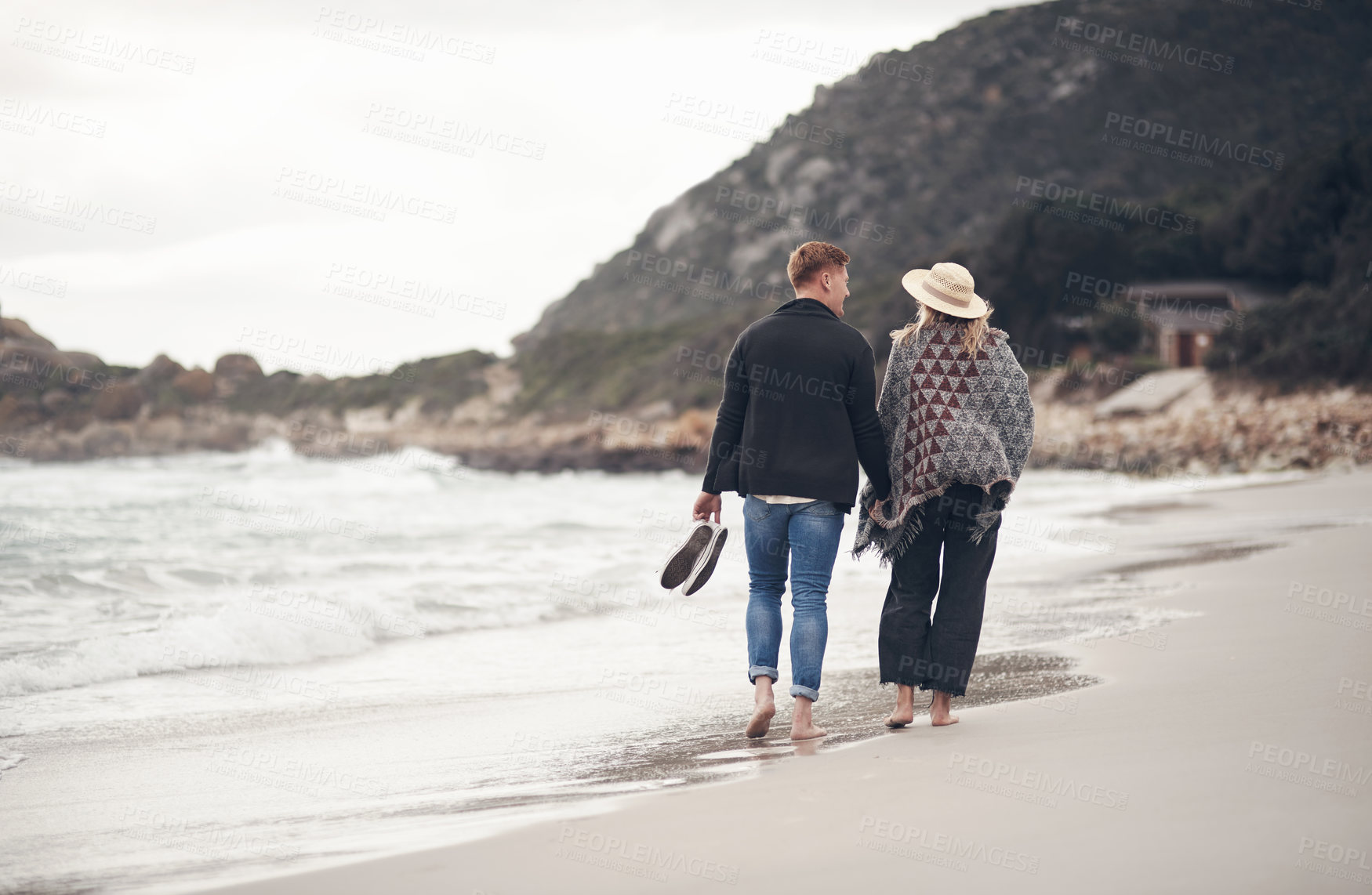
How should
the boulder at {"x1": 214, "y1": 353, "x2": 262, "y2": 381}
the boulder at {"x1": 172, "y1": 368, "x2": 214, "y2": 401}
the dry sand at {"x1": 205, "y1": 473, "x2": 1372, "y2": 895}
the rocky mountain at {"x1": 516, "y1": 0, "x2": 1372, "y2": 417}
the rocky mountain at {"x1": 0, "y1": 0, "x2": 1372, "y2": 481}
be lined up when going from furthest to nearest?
the boulder at {"x1": 214, "y1": 353, "x2": 262, "y2": 381}
the boulder at {"x1": 172, "y1": 368, "x2": 214, "y2": 401}
the rocky mountain at {"x1": 516, "y1": 0, "x2": 1372, "y2": 417}
the rocky mountain at {"x1": 0, "y1": 0, "x2": 1372, "y2": 481}
the dry sand at {"x1": 205, "y1": 473, "x2": 1372, "y2": 895}

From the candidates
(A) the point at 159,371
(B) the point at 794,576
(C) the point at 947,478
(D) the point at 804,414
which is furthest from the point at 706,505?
(A) the point at 159,371

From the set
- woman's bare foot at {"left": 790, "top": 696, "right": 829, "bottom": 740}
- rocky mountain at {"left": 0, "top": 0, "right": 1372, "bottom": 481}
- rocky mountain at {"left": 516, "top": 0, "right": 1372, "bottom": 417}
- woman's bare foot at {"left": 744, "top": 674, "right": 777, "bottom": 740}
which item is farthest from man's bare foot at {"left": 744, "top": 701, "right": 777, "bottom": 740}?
rocky mountain at {"left": 516, "top": 0, "right": 1372, "bottom": 417}

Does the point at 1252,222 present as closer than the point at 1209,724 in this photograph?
No

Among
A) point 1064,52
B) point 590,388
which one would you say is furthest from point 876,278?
point 1064,52

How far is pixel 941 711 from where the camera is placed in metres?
3.78

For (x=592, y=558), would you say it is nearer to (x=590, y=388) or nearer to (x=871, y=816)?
(x=871, y=816)

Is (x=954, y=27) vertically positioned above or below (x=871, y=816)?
above

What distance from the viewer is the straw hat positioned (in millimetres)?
3795

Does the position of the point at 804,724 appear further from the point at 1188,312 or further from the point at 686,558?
the point at 1188,312

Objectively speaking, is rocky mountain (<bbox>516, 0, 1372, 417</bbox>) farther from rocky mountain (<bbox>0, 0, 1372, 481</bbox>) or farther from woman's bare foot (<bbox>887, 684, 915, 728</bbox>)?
woman's bare foot (<bbox>887, 684, 915, 728</bbox>)

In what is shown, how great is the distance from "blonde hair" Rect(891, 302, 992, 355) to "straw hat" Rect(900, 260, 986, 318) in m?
0.03

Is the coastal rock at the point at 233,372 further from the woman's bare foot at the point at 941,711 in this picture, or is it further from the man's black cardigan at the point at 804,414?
the woman's bare foot at the point at 941,711

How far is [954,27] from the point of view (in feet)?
406

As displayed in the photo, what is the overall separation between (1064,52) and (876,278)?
2077 inches
